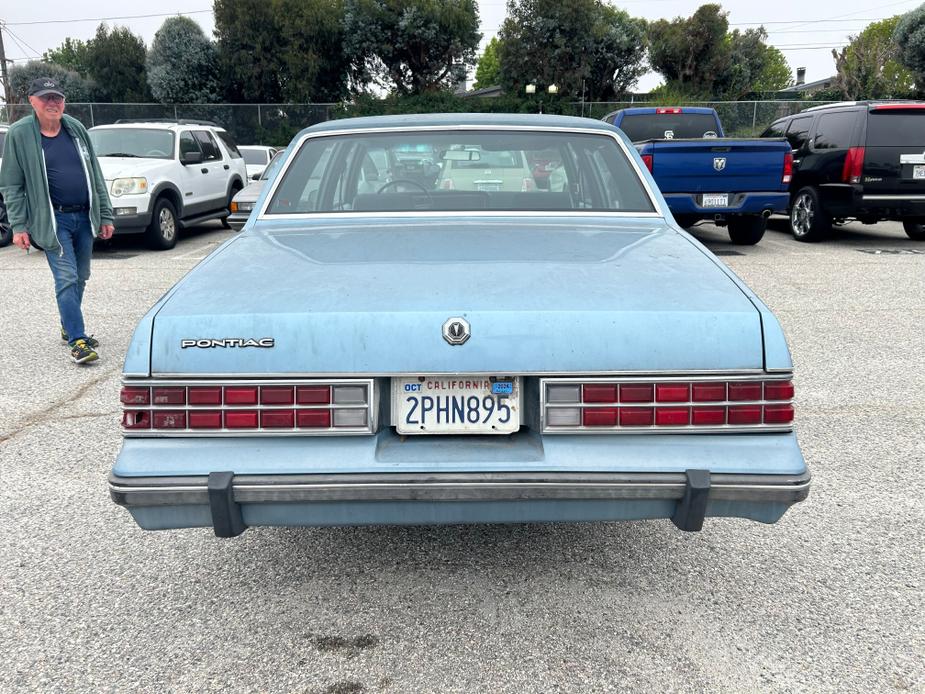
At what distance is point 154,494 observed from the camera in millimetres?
2438

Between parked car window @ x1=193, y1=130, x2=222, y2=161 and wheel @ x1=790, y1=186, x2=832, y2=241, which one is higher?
parked car window @ x1=193, y1=130, x2=222, y2=161

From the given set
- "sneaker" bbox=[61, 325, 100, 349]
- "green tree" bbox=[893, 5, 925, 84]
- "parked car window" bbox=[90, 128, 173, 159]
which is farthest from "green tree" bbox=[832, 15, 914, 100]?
"sneaker" bbox=[61, 325, 100, 349]

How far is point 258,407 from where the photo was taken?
2.45m

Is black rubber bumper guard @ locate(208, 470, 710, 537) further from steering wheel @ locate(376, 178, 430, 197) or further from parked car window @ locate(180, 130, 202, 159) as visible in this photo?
parked car window @ locate(180, 130, 202, 159)

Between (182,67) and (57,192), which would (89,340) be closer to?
(57,192)

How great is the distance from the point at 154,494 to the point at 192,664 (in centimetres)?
53

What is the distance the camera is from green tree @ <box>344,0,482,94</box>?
36.1 m

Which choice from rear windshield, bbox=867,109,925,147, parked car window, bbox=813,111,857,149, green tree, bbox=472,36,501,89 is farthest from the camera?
green tree, bbox=472,36,501,89

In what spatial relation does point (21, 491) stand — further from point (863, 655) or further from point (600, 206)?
point (863, 655)

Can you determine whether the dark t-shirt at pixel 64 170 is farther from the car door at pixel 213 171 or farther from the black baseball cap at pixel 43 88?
the car door at pixel 213 171

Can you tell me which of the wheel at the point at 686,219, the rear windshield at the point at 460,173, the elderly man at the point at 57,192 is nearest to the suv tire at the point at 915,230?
the wheel at the point at 686,219

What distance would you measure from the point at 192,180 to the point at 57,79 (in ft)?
97.4

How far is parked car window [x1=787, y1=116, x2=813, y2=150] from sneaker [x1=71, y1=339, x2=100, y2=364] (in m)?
9.87

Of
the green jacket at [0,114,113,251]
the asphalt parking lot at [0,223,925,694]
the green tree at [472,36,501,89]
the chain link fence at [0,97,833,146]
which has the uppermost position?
the green tree at [472,36,501,89]
